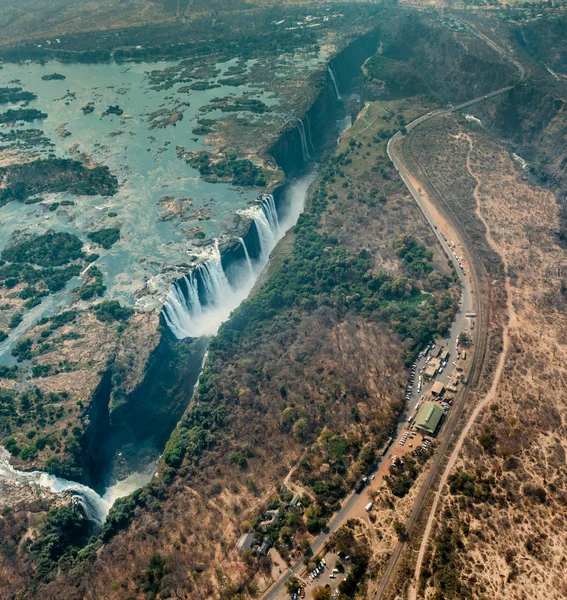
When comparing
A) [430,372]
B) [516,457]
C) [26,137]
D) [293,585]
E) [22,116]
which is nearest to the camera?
[293,585]

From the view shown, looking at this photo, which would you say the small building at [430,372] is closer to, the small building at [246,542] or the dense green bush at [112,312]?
the small building at [246,542]

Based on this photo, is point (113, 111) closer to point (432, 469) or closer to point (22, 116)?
point (22, 116)

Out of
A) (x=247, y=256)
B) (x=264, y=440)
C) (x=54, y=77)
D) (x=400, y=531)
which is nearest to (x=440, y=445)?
(x=400, y=531)

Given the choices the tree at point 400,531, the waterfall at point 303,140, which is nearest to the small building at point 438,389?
the tree at point 400,531

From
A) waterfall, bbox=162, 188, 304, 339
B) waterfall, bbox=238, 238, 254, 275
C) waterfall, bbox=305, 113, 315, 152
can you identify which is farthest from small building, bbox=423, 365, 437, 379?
waterfall, bbox=305, 113, 315, 152

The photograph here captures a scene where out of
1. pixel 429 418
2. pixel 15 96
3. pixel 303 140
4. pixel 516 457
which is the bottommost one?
pixel 516 457

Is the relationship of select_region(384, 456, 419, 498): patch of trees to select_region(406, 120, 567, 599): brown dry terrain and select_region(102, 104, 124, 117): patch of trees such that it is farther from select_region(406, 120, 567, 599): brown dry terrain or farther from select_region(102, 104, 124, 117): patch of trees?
select_region(102, 104, 124, 117): patch of trees
